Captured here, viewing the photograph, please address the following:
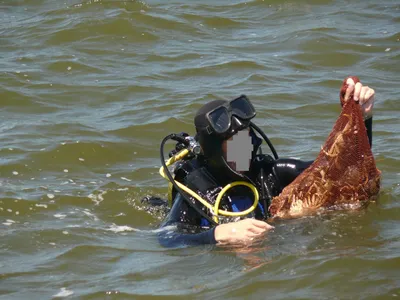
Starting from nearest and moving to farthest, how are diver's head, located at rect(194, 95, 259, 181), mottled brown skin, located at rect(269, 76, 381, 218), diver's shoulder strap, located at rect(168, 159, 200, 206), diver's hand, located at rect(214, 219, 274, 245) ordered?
diver's hand, located at rect(214, 219, 274, 245) → diver's head, located at rect(194, 95, 259, 181) → mottled brown skin, located at rect(269, 76, 381, 218) → diver's shoulder strap, located at rect(168, 159, 200, 206)

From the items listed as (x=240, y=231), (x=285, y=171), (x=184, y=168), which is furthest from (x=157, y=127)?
(x=240, y=231)

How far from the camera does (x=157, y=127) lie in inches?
335

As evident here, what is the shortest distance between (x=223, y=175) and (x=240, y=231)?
0.70 meters

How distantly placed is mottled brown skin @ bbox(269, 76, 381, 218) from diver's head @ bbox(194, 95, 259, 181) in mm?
386

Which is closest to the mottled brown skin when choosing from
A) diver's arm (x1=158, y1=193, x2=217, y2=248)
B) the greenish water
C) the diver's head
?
the greenish water

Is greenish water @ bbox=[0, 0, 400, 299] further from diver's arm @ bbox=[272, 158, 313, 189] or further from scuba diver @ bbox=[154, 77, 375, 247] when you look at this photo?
diver's arm @ bbox=[272, 158, 313, 189]

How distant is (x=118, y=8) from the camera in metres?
12.7

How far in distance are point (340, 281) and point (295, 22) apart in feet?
27.4

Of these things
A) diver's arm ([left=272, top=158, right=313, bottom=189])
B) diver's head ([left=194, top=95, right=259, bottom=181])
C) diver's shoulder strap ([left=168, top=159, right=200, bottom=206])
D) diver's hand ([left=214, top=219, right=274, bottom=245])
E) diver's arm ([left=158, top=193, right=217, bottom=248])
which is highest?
diver's head ([left=194, top=95, right=259, bottom=181])

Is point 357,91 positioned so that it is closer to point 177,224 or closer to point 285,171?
point 285,171

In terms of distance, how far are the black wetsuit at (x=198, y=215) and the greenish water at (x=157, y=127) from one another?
97mm

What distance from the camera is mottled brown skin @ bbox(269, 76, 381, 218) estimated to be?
5426 millimetres

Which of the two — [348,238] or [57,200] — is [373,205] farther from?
[57,200]

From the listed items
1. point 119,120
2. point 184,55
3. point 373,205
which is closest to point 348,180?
point 373,205
